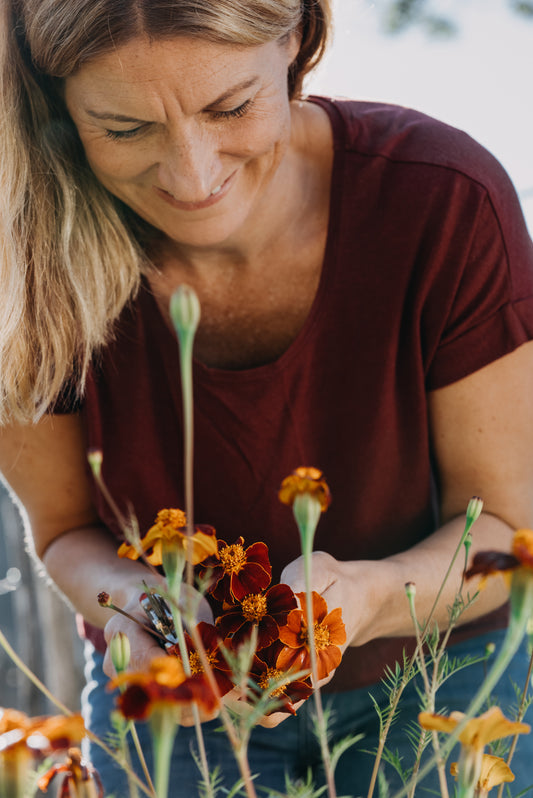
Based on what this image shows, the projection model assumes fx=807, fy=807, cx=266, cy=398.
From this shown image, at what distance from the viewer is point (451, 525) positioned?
93 cm

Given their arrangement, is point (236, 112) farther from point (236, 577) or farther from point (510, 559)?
point (510, 559)

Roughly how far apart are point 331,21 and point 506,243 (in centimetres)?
33

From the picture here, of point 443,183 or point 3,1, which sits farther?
point 443,183

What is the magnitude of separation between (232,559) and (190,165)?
1.38 ft

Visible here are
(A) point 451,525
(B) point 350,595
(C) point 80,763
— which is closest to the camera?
(C) point 80,763

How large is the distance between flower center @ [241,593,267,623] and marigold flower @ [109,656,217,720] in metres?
0.21

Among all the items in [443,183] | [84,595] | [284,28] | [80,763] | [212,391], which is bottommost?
[84,595]

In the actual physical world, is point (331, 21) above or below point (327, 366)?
above

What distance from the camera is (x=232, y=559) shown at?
0.52m

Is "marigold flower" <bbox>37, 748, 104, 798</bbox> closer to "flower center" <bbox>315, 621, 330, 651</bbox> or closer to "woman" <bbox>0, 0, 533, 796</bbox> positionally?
"flower center" <bbox>315, 621, 330, 651</bbox>

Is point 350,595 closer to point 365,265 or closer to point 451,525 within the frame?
point 451,525

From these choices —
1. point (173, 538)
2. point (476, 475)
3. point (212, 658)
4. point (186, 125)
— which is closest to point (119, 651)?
point (173, 538)

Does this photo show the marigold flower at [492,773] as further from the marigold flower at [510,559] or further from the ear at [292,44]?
the ear at [292,44]

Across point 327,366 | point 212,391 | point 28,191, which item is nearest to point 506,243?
point 327,366
